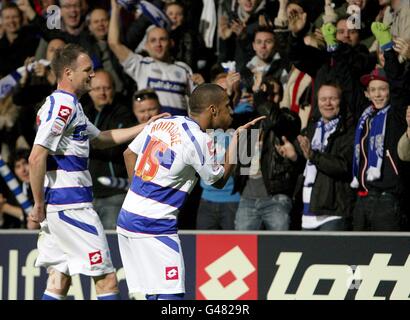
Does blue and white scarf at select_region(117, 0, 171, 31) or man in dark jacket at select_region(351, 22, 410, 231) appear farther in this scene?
blue and white scarf at select_region(117, 0, 171, 31)

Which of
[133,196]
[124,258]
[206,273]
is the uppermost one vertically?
[133,196]

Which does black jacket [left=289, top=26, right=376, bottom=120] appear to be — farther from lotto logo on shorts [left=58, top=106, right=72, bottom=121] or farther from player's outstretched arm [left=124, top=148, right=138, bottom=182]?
lotto logo on shorts [left=58, top=106, right=72, bottom=121]

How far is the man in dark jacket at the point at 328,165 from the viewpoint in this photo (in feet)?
30.7

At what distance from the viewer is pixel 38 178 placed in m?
7.50

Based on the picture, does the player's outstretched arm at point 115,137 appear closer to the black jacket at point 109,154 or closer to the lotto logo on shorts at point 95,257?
the lotto logo on shorts at point 95,257

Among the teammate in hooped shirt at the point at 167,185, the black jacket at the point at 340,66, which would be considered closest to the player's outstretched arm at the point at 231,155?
the teammate in hooped shirt at the point at 167,185

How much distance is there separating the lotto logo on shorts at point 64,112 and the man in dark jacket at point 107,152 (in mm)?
2322

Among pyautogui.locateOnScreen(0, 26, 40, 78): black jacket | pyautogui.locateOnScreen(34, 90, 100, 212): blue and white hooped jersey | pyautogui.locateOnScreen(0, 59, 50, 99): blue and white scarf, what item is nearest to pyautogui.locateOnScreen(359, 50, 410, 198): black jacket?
pyautogui.locateOnScreen(34, 90, 100, 212): blue and white hooped jersey

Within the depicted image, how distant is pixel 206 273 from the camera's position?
31.1ft

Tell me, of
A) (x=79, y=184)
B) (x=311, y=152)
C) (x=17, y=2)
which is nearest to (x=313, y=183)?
(x=311, y=152)

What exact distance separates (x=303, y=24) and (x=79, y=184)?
3.44 metres

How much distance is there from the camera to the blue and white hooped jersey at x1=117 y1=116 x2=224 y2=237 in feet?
23.4

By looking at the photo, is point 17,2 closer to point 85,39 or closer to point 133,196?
point 85,39

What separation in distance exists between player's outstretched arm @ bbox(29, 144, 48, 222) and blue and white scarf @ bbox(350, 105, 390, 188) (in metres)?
3.17
